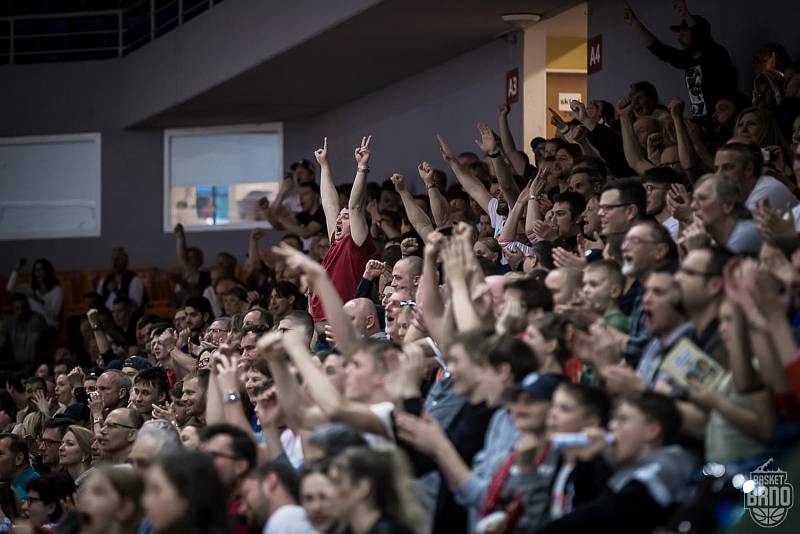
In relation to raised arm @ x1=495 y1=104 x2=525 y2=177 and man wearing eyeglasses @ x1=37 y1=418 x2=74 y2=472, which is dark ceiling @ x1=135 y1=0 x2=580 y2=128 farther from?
man wearing eyeglasses @ x1=37 y1=418 x2=74 y2=472

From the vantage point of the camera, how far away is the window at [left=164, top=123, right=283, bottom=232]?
1508 cm

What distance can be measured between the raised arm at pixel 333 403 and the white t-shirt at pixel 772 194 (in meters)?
1.95

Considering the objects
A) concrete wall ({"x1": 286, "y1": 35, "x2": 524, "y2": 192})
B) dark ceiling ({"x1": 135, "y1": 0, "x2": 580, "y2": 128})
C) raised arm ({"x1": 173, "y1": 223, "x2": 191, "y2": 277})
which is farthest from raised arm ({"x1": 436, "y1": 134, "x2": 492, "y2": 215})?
raised arm ({"x1": 173, "y1": 223, "x2": 191, "y2": 277})

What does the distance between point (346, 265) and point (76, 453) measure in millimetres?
1909

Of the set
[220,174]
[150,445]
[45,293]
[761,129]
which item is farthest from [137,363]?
[220,174]

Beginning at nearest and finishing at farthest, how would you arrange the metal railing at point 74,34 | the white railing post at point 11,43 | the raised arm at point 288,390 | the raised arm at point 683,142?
the raised arm at point 288,390, the raised arm at point 683,142, the metal railing at point 74,34, the white railing post at point 11,43

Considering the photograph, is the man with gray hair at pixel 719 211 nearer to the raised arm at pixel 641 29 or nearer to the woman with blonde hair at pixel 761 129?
the woman with blonde hair at pixel 761 129

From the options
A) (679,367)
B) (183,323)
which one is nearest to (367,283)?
(183,323)

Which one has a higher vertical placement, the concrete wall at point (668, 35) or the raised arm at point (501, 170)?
the concrete wall at point (668, 35)

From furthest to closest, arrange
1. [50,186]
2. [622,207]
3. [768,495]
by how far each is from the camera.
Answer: [50,186] → [622,207] → [768,495]

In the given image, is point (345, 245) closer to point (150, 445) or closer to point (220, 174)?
point (150, 445)

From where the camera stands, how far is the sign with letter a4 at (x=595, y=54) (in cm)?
987

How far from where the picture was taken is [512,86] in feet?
36.0

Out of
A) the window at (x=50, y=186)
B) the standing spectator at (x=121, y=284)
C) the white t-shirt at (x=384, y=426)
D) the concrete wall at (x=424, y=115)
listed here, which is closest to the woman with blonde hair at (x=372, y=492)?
the white t-shirt at (x=384, y=426)
